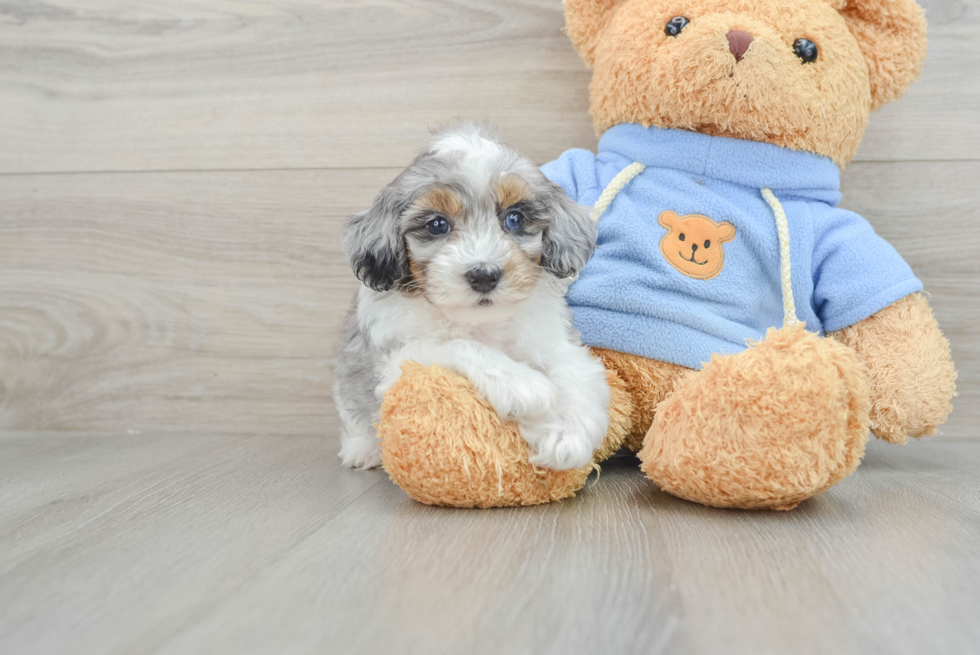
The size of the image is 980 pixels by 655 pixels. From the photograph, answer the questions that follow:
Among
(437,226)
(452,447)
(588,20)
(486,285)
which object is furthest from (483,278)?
(588,20)

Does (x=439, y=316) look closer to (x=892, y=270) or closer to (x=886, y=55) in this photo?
(x=892, y=270)

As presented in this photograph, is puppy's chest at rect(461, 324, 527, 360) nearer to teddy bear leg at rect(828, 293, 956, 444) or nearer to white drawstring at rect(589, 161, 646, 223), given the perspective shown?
white drawstring at rect(589, 161, 646, 223)

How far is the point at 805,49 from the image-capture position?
1571mm

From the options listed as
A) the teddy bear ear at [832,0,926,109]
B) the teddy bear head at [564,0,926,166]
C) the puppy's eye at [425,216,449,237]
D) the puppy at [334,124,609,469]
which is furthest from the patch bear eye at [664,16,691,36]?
the puppy's eye at [425,216,449,237]

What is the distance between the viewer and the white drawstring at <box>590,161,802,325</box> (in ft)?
5.17

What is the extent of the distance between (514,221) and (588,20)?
0.68 m

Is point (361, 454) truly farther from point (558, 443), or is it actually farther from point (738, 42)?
point (738, 42)

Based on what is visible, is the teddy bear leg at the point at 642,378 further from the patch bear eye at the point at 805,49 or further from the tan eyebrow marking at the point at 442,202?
the patch bear eye at the point at 805,49

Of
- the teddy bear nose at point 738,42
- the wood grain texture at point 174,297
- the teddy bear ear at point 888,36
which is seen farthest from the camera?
the wood grain texture at point 174,297

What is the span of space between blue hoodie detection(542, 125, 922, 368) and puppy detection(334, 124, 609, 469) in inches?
5.3

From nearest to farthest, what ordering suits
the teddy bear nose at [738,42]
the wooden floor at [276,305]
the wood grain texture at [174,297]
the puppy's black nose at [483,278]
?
→ the wooden floor at [276,305] → the puppy's black nose at [483,278] → the teddy bear nose at [738,42] → the wood grain texture at [174,297]

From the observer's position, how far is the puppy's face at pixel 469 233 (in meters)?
1.32

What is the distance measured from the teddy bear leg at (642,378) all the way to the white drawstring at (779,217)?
0.87 feet

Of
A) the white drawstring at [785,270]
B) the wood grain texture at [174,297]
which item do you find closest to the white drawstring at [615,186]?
the white drawstring at [785,270]
